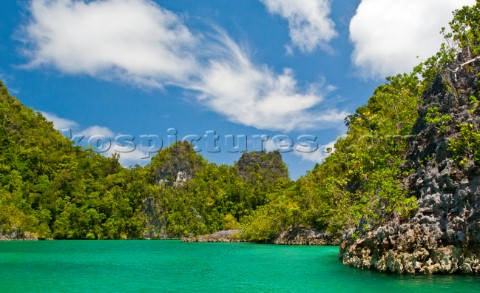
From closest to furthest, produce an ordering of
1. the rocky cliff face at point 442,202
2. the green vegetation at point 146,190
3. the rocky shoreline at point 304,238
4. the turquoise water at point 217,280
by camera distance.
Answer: the turquoise water at point 217,280
the rocky cliff face at point 442,202
the rocky shoreline at point 304,238
the green vegetation at point 146,190

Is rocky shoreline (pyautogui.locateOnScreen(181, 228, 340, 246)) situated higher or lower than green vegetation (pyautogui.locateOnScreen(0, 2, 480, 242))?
lower

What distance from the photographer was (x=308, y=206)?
44594 millimetres

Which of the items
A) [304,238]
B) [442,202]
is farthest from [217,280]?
[304,238]

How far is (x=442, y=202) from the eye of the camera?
642 inches

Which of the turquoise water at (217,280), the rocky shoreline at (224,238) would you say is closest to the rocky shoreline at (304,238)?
the rocky shoreline at (224,238)

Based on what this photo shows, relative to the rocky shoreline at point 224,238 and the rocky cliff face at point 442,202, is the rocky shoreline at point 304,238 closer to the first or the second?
the rocky shoreline at point 224,238

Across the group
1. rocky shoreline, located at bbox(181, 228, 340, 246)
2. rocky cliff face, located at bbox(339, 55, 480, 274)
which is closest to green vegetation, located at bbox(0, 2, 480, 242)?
rocky shoreline, located at bbox(181, 228, 340, 246)

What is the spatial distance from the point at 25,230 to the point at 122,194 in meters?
21.3

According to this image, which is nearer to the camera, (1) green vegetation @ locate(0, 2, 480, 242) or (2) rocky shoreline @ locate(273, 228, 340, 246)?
(2) rocky shoreline @ locate(273, 228, 340, 246)

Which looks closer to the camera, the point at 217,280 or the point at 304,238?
the point at 217,280

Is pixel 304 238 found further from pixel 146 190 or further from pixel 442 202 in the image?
pixel 146 190

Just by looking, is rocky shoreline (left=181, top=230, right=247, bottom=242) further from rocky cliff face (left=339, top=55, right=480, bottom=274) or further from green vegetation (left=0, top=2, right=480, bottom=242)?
rocky cliff face (left=339, top=55, right=480, bottom=274)

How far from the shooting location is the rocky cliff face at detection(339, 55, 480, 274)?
15.8 meters

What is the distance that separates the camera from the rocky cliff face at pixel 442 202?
51.8ft
